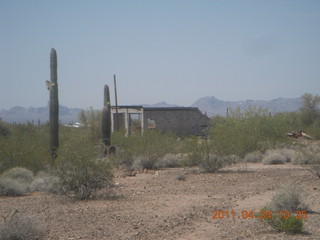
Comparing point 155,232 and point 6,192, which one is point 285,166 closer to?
point 6,192

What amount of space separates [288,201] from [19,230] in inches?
222

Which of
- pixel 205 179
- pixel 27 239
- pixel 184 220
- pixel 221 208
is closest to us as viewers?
pixel 27 239

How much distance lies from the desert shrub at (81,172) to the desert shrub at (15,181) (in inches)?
66.4

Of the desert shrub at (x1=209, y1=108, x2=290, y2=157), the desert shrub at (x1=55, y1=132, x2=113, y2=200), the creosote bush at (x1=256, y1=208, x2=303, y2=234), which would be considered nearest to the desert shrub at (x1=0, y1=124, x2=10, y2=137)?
the desert shrub at (x1=209, y1=108, x2=290, y2=157)

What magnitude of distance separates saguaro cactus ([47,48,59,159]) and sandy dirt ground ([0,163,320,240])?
372 cm

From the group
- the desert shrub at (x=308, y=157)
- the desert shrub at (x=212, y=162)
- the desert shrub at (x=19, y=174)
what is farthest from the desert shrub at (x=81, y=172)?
the desert shrub at (x=308, y=157)

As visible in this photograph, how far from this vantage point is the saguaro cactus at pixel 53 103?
67.8ft

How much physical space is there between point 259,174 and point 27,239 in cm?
1155

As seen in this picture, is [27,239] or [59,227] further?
[59,227]

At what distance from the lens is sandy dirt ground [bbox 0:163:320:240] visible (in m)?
9.74

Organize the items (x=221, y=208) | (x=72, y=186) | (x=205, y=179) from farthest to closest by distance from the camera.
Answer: (x=205, y=179)
(x=72, y=186)
(x=221, y=208)

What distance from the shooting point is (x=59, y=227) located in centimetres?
1023

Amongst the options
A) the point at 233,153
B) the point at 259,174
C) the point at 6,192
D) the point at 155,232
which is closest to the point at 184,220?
the point at 155,232

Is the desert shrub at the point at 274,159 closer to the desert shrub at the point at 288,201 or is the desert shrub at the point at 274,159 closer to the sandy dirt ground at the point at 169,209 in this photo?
the sandy dirt ground at the point at 169,209
